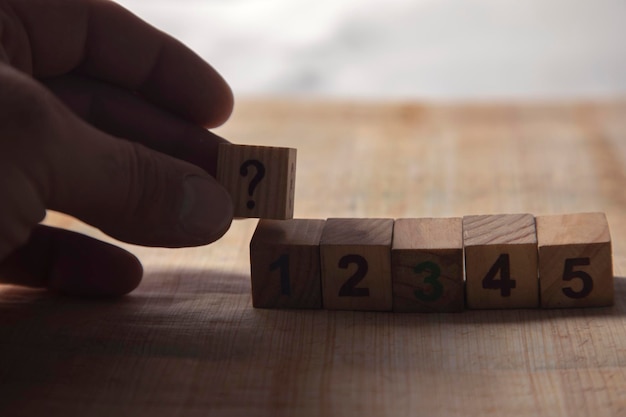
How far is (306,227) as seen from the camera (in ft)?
4.13

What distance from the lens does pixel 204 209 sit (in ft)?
3.72

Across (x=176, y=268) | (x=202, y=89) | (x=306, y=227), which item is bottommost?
(x=176, y=268)

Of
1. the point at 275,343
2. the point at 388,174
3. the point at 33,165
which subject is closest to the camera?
the point at 33,165

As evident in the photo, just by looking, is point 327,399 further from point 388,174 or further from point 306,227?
point 388,174

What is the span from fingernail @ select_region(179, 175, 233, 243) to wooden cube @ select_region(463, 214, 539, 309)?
0.33 m

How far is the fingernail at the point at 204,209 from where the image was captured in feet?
3.64

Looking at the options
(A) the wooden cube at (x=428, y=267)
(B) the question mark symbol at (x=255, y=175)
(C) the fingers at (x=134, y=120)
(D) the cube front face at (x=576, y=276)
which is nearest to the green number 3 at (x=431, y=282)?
(A) the wooden cube at (x=428, y=267)

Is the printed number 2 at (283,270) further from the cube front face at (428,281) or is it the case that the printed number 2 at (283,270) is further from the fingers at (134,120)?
the fingers at (134,120)

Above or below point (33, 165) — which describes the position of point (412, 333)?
below

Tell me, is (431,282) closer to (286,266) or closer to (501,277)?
(501,277)

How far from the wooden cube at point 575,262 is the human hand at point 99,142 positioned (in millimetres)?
435

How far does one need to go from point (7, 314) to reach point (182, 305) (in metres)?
0.25

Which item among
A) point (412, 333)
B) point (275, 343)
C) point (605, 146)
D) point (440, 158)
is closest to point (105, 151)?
point (275, 343)

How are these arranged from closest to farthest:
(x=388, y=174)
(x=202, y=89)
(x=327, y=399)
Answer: (x=327, y=399)
(x=202, y=89)
(x=388, y=174)
